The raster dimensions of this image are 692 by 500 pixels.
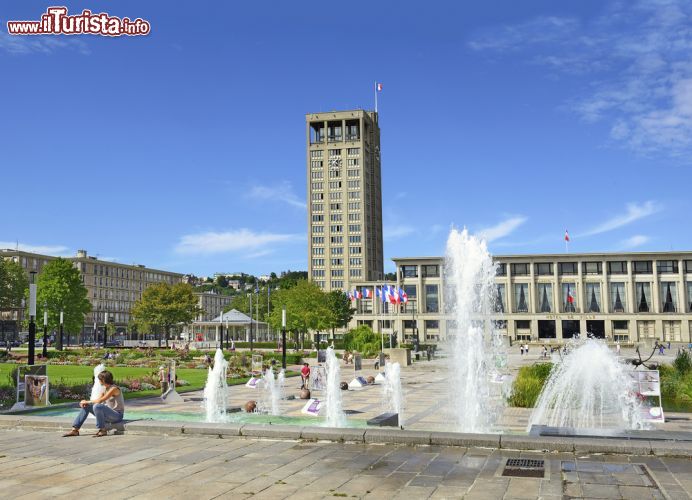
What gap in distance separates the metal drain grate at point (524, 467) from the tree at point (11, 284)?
337ft

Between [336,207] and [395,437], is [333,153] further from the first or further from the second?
[395,437]

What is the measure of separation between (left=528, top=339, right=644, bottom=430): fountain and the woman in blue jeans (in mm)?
9584

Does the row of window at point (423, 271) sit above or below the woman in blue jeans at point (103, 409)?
above

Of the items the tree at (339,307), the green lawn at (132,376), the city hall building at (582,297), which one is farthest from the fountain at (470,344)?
the city hall building at (582,297)

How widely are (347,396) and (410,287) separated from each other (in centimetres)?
9033

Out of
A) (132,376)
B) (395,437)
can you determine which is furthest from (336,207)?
(395,437)

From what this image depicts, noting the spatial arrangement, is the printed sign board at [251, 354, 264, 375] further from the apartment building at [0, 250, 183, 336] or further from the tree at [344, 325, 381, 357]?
the apartment building at [0, 250, 183, 336]

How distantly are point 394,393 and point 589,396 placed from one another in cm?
657

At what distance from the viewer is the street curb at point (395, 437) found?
1055cm

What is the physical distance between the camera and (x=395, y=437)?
11703 mm

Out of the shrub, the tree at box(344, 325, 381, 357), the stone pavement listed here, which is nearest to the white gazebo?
the tree at box(344, 325, 381, 357)

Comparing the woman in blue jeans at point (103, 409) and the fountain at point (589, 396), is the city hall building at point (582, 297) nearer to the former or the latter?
the fountain at point (589, 396)

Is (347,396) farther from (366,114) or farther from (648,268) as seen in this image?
(366,114)

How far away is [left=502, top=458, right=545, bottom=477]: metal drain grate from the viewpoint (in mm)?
9227
